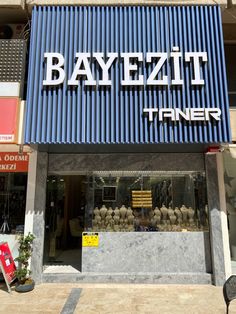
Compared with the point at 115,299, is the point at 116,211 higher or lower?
higher

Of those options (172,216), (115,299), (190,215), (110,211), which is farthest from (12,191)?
(190,215)

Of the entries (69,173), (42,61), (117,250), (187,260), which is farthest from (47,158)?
(187,260)

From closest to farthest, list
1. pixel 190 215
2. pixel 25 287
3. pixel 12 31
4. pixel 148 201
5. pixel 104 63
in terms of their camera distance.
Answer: pixel 25 287 < pixel 104 63 < pixel 190 215 < pixel 148 201 < pixel 12 31

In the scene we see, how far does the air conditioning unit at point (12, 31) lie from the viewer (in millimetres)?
9320

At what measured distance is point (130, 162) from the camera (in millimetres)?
8758

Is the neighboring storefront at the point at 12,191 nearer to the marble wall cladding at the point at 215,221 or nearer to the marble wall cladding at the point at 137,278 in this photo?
the marble wall cladding at the point at 137,278

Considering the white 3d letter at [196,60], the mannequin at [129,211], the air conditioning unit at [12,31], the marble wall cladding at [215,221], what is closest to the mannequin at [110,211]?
the mannequin at [129,211]

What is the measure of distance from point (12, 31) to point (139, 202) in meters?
6.92

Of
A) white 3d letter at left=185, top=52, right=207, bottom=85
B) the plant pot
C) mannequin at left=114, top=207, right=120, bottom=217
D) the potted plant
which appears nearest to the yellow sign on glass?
mannequin at left=114, top=207, right=120, bottom=217

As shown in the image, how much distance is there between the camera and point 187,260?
8219mm

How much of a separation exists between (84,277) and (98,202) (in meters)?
2.16

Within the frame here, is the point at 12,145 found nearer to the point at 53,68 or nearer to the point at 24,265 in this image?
the point at 53,68

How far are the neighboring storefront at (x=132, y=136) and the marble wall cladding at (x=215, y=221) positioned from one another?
1.1 inches

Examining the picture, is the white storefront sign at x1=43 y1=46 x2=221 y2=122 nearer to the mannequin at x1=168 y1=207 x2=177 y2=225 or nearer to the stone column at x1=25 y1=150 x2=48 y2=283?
the stone column at x1=25 y1=150 x2=48 y2=283
